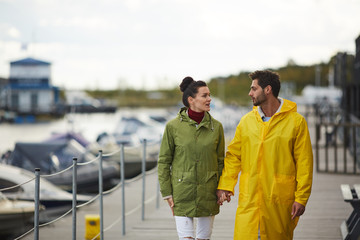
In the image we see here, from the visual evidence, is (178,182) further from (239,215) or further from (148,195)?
(148,195)

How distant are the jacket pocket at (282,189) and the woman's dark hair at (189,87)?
3.14 feet

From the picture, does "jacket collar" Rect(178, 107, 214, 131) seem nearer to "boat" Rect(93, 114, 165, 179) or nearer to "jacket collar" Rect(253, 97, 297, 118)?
"jacket collar" Rect(253, 97, 297, 118)

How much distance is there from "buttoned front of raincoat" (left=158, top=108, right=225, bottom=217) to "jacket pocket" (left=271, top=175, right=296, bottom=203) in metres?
0.58

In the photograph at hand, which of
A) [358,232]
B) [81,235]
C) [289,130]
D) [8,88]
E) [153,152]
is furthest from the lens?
[8,88]

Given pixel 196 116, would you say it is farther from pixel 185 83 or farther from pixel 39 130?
pixel 39 130

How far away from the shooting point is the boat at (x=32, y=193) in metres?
9.91

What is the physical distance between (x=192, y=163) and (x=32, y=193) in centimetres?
652

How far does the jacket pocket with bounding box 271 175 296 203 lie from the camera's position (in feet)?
12.7

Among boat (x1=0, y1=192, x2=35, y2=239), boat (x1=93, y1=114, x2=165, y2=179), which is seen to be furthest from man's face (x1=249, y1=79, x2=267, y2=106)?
boat (x1=93, y1=114, x2=165, y2=179)

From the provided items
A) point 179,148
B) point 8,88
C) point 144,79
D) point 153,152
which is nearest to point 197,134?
point 179,148

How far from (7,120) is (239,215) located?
71.7 meters

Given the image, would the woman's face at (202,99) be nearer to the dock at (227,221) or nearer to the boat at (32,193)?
the dock at (227,221)

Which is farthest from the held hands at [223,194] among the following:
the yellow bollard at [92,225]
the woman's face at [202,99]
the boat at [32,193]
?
the boat at [32,193]

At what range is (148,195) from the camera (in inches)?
489
